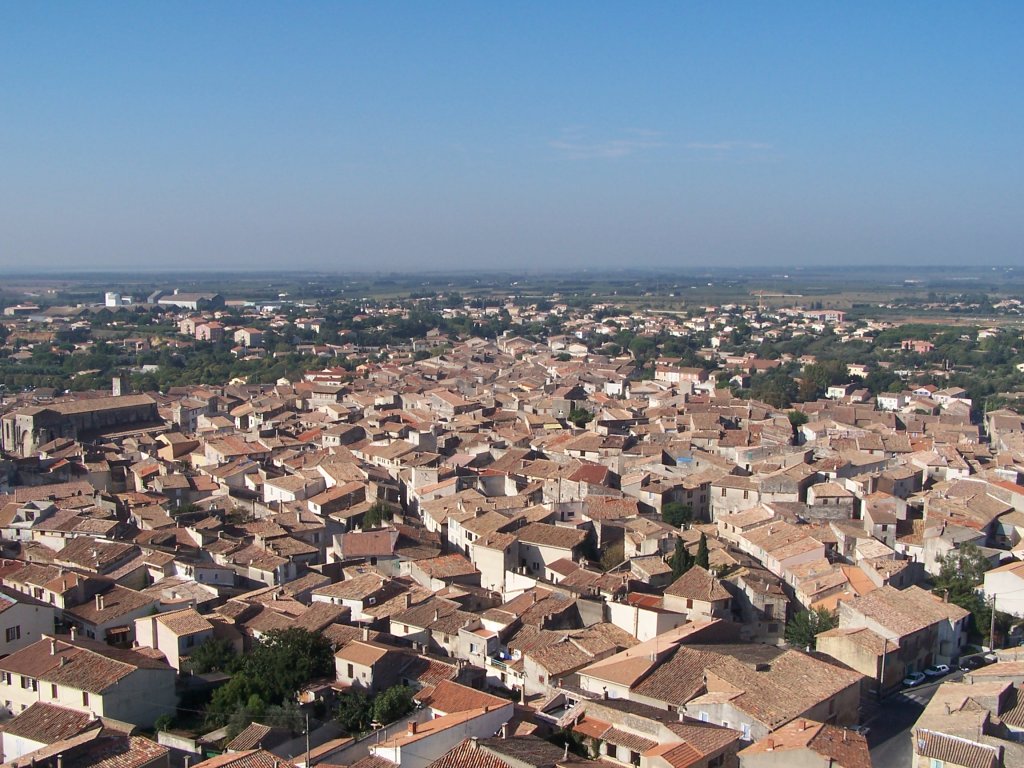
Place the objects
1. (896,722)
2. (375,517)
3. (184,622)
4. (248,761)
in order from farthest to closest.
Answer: (375,517) → (184,622) → (896,722) → (248,761)

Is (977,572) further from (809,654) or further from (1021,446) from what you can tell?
(1021,446)

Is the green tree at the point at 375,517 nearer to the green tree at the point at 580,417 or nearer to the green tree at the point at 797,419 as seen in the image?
the green tree at the point at 580,417

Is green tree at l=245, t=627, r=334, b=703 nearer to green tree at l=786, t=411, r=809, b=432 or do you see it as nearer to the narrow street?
the narrow street

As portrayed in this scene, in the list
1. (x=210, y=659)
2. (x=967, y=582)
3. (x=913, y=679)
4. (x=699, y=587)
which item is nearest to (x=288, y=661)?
(x=210, y=659)

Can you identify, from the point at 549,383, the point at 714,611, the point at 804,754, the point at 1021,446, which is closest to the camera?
the point at 804,754

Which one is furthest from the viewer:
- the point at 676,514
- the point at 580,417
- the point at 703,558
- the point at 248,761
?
the point at 580,417

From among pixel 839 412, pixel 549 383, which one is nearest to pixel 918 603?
pixel 839 412

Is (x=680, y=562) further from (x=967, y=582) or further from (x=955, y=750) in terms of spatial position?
(x=955, y=750)
